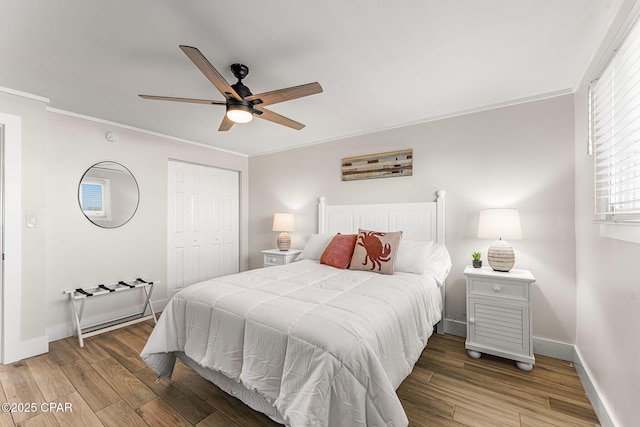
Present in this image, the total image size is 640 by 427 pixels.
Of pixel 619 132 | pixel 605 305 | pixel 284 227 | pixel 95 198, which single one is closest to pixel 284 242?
pixel 284 227

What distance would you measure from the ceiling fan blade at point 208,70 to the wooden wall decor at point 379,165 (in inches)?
78.0

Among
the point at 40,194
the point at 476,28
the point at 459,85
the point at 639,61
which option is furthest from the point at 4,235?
the point at 639,61

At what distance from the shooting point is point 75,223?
2.94 meters

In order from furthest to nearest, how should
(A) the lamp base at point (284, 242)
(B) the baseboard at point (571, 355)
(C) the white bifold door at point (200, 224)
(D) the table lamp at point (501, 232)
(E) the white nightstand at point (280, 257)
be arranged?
(A) the lamp base at point (284, 242) < (C) the white bifold door at point (200, 224) < (E) the white nightstand at point (280, 257) < (D) the table lamp at point (501, 232) < (B) the baseboard at point (571, 355)

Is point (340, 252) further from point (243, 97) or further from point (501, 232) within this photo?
point (243, 97)

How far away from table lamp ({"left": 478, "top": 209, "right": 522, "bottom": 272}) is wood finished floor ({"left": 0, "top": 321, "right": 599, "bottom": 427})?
0.86 meters

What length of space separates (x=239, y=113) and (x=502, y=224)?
7.82ft

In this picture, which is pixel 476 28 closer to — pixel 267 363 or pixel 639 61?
pixel 639 61

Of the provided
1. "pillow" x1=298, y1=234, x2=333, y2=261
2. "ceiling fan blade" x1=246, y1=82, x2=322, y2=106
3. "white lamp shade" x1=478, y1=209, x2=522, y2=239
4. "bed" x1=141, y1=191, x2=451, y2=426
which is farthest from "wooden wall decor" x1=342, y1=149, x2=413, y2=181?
"ceiling fan blade" x1=246, y1=82, x2=322, y2=106

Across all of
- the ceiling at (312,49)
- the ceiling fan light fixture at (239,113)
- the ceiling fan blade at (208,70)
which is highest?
the ceiling at (312,49)

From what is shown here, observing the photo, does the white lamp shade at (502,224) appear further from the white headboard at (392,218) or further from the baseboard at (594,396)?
the baseboard at (594,396)

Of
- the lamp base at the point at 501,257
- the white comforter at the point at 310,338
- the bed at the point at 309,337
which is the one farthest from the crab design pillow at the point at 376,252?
the lamp base at the point at 501,257

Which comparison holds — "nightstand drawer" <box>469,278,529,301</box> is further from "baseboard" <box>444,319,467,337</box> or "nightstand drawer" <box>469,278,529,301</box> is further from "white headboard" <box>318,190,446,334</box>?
"baseboard" <box>444,319,467,337</box>

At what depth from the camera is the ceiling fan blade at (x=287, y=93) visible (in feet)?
5.87
